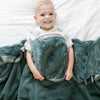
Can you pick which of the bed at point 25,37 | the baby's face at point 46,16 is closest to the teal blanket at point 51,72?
the bed at point 25,37

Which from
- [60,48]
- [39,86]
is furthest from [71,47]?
[39,86]

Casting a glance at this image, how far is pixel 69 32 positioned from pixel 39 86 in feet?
1.37

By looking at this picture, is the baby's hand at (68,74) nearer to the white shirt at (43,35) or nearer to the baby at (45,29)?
the baby at (45,29)

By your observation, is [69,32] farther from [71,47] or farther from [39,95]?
[39,95]

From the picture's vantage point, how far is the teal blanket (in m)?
0.93

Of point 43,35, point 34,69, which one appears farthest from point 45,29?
point 34,69

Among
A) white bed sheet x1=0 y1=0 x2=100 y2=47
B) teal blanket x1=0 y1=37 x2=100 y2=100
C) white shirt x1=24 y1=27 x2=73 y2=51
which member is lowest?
teal blanket x1=0 y1=37 x2=100 y2=100

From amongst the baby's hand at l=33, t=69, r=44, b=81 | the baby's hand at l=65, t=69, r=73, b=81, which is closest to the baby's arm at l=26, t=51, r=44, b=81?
the baby's hand at l=33, t=69, r=44, b=81

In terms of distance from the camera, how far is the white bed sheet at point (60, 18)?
1.08 m

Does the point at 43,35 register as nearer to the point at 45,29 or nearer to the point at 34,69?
the point at 45,29

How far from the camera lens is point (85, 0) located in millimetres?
1118

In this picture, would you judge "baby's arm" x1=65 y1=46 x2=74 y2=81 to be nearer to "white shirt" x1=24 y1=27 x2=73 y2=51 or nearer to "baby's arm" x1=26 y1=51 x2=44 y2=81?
"white shirt" x1=24 y1=27 x2=73 y2=51

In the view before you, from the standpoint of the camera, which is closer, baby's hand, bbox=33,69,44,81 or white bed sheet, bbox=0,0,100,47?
baby's hand, bbox=33,69,44,81

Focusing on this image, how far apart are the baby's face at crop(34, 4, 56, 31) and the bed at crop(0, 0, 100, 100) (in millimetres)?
89
